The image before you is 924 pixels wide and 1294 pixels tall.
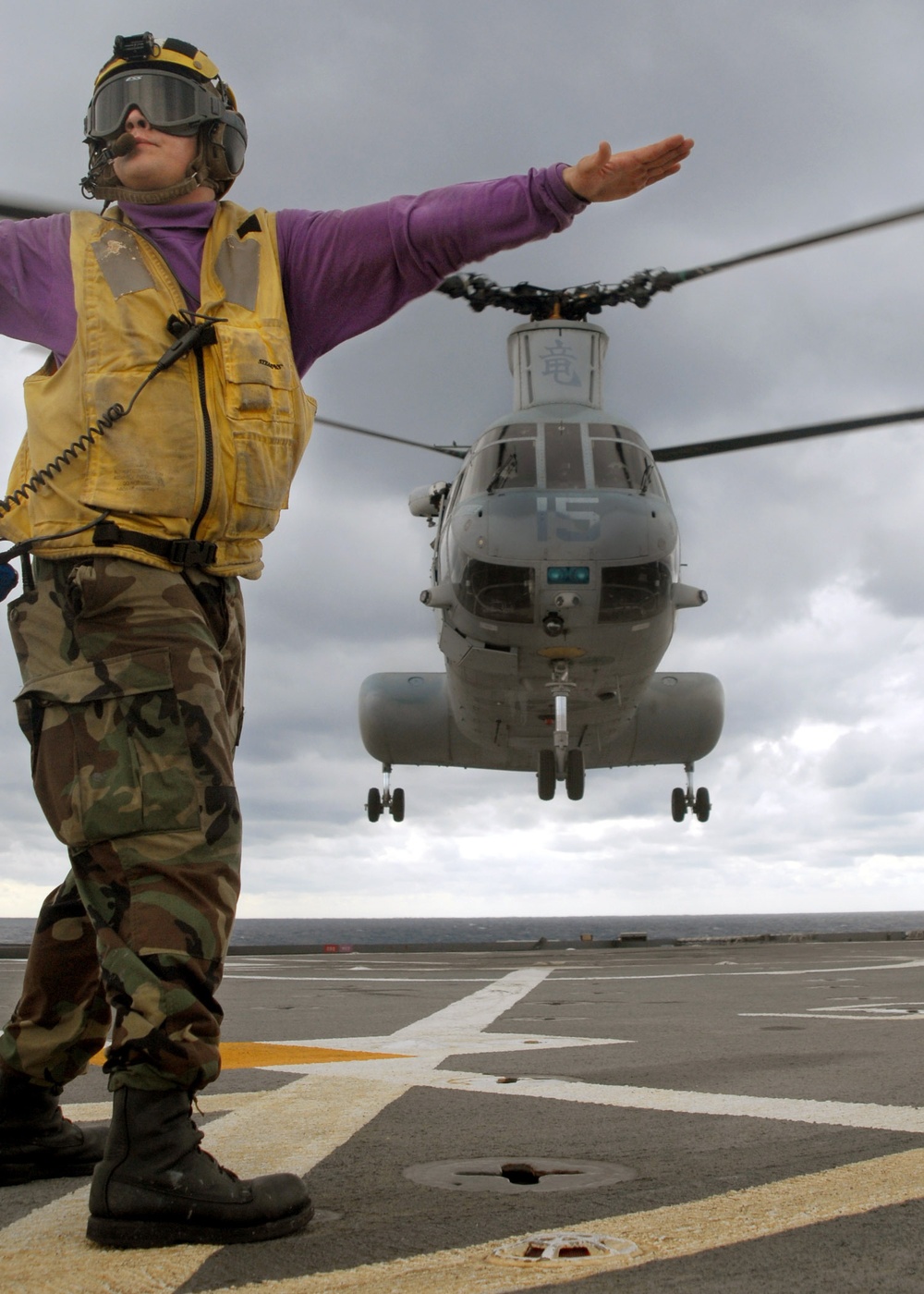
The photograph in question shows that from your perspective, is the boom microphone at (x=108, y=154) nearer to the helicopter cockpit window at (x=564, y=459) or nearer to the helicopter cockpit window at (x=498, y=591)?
the helicopter cockpit window at (x=498, y=591)

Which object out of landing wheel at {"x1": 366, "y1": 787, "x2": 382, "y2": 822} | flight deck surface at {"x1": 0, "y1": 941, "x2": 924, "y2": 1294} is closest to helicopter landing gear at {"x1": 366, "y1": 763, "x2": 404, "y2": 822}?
landing wheel at {"x1": 366, "y1": 787, "x2": 382, "y2": 822}

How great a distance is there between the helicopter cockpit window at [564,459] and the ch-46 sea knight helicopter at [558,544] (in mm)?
14

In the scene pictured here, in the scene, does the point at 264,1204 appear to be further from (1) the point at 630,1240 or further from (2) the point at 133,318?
(2) the point at 133,318

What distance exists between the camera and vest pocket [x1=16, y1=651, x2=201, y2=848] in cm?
222

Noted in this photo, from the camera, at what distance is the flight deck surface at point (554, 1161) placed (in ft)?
5.35

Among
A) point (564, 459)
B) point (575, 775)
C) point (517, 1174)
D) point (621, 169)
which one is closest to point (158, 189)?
point (621, 169)

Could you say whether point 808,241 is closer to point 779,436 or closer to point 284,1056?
point 779,436

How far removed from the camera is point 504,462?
43.0 ft

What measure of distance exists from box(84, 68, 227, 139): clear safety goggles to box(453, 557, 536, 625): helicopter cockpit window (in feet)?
32.6

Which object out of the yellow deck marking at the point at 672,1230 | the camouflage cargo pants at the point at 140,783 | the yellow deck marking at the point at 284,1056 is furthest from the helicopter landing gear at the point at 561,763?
the yellow deck marking at the point at 672,1230

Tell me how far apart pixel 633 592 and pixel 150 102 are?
408 inches

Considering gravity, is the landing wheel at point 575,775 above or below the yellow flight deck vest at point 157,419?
above

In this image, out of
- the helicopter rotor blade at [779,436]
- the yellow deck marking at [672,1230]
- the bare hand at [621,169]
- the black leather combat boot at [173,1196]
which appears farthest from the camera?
the helicopter rotor blade at [779,436]

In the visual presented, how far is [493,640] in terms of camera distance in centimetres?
1341
